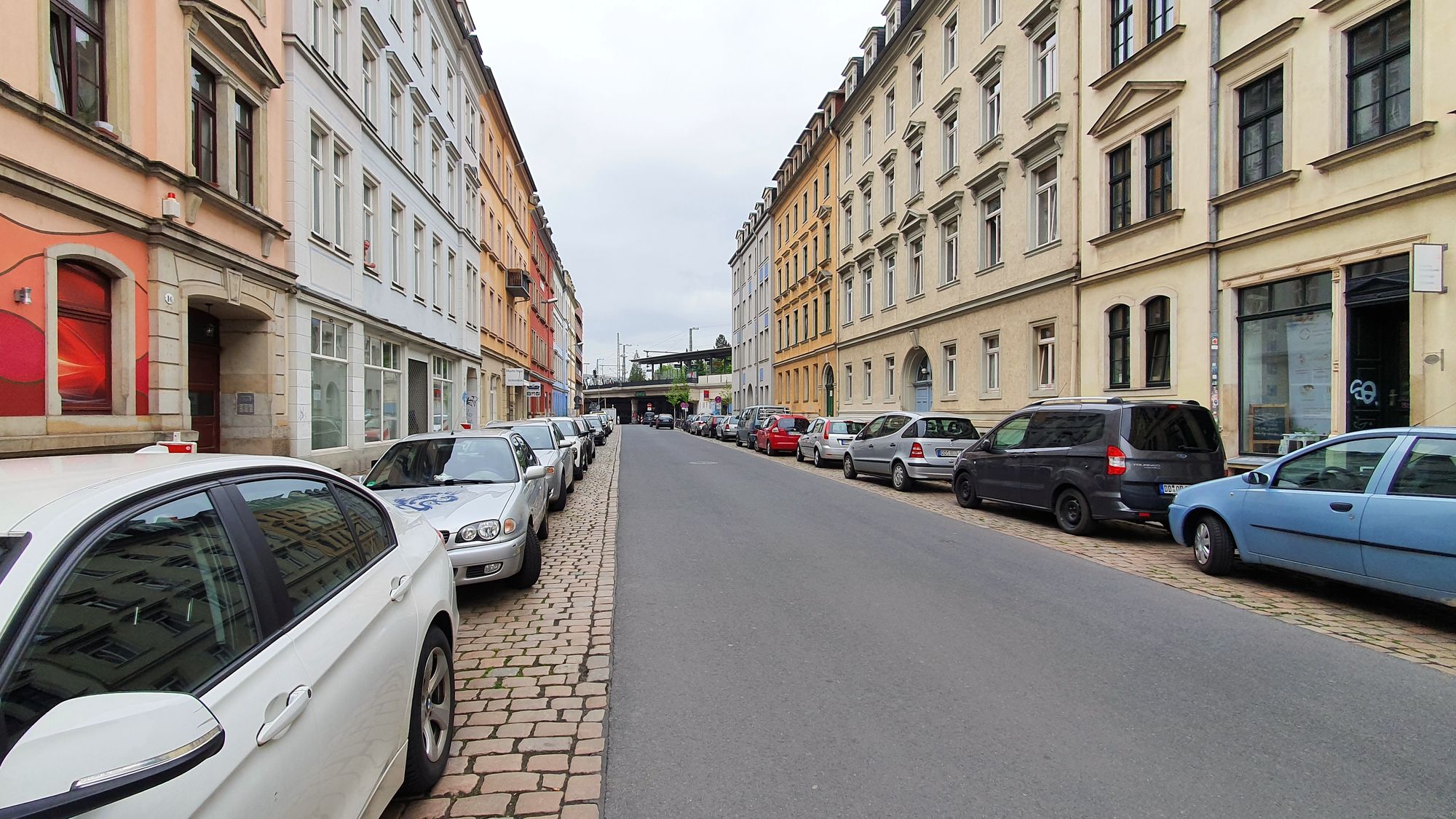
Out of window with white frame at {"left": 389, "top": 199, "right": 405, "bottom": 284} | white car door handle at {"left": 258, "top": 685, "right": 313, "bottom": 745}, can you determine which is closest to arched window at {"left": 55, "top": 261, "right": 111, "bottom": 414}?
white car door handle at {"left": 258, "top": 685, "right": 313, "bottom": 745}

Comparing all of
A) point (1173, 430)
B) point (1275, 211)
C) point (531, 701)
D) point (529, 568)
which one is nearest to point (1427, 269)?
point (1275, 211)

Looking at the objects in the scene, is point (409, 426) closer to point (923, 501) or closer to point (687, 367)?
point (923, 501)

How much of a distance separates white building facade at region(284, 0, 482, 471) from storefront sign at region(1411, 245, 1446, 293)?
1656 cm

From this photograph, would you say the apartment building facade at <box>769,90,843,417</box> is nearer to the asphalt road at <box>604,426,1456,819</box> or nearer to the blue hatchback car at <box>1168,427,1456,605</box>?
the blue hatchback car at <box>1168,427,1456,605</box>

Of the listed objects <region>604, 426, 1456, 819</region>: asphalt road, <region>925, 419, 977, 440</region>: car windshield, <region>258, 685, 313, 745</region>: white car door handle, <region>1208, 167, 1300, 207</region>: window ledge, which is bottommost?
<region>604, 426, 1456, 819</region>: asphalt road

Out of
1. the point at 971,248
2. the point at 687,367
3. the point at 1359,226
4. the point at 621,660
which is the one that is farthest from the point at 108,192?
the point at 687,367

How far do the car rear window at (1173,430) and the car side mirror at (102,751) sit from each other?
9744 millimetres

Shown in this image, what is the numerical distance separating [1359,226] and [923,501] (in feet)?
24.7

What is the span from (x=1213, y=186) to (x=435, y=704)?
14.9 m

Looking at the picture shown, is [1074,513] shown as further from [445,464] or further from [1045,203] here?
[1045,203]

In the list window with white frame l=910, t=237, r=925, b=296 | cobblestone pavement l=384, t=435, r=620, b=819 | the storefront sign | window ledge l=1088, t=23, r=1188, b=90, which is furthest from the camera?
window with white frame l=910, t=237, r=925, b=296

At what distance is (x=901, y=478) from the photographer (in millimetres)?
15188

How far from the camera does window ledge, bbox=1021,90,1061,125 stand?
682 inches

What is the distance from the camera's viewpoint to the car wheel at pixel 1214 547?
714 cm
